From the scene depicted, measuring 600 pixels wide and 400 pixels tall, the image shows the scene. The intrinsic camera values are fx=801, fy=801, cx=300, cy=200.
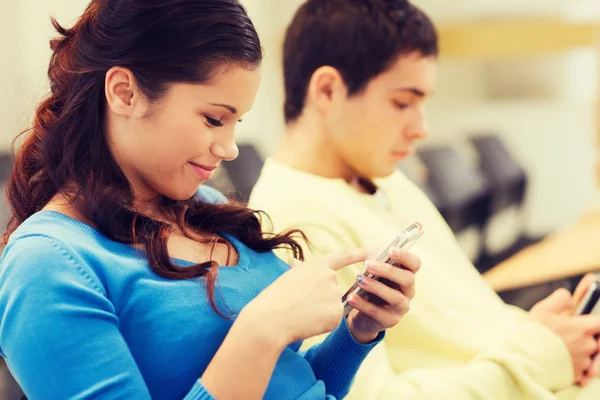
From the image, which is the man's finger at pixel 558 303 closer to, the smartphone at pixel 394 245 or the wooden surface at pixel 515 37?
the smartphone at pixel 394 245

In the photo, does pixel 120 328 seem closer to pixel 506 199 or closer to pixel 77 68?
pixel 77 68

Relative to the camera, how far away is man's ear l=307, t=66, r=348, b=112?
1.40 m

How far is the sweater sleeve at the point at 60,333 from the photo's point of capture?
A: 735mm

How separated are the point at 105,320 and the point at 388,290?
340 mm

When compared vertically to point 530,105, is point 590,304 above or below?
above

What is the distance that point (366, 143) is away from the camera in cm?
141

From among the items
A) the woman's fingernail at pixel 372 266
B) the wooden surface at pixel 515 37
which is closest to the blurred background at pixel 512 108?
the wooden surface at pixel 515 37

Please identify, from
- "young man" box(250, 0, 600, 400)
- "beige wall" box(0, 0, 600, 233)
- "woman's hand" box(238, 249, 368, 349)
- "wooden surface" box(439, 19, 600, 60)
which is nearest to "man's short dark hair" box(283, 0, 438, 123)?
"young man" box(250, 0, 600, 400)

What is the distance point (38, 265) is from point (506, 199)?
4339 millimetres

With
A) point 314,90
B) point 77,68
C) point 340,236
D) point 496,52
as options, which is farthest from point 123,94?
point 496,52

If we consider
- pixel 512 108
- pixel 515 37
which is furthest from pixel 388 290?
pixel 512 108

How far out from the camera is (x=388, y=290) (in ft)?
3.10

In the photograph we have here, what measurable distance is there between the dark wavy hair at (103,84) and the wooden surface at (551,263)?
1.24 m

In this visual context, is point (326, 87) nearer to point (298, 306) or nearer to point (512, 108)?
point (298, 306)
